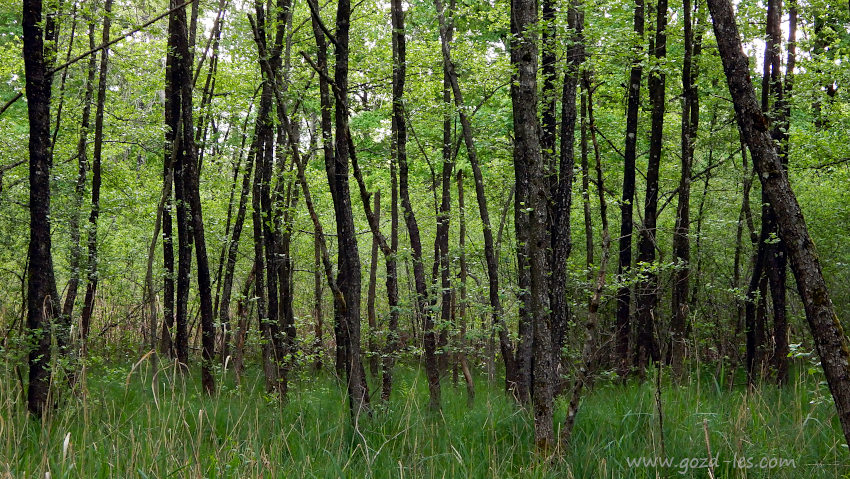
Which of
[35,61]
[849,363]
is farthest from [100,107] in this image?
[849,363]

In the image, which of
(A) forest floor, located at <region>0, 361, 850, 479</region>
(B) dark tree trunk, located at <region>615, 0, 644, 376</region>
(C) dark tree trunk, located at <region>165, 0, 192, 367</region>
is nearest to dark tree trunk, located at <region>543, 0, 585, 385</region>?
(A) forest floor, located at <region>0, 361, 850, 479</region>

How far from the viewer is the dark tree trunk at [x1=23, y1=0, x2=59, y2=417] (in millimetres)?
5043

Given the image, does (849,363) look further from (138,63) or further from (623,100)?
(138,63)

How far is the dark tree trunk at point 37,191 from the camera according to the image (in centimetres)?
504

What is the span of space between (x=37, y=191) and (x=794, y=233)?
5.62 metres

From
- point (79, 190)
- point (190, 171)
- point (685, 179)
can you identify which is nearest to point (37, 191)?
point (190, 171)

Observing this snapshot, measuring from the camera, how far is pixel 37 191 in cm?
511

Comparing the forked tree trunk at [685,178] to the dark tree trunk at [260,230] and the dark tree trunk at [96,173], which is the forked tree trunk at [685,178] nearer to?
the dark tree trunk at [260,230]

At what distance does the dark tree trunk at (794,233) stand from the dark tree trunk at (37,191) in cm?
522

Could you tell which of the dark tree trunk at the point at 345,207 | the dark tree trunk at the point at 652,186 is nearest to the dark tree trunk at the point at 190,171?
the dark tree trunk at the point at 345,207

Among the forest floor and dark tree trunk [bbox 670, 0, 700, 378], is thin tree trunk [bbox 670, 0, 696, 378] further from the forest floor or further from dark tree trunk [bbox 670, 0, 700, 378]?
the forest floor

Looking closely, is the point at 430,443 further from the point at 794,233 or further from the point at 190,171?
the point at 190,171

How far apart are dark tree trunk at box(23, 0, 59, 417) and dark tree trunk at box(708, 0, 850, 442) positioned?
17.1ft

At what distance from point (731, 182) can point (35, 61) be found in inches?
539
